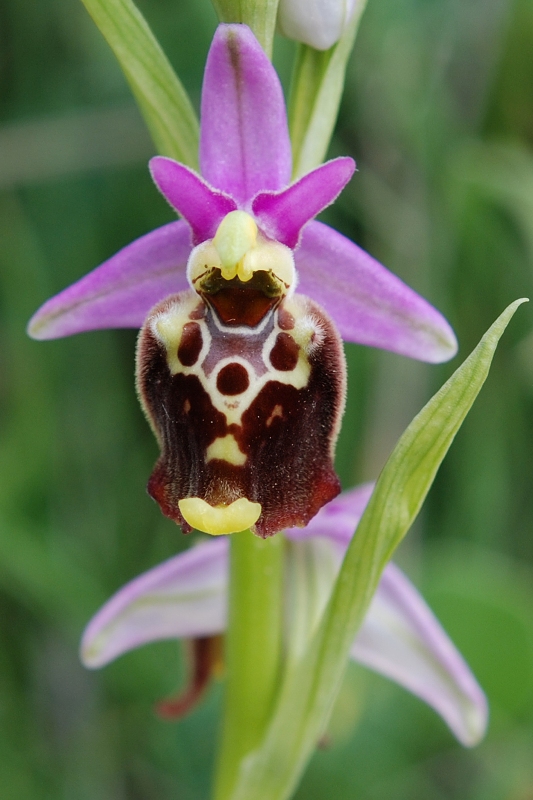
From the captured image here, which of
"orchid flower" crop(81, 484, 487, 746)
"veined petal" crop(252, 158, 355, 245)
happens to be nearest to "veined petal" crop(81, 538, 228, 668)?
"orchid flower" crop(81, 484, 487, 746)

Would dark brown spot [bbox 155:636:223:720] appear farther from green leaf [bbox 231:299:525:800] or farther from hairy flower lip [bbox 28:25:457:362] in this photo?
hairy flower lip [bbox 28:25:457:362]

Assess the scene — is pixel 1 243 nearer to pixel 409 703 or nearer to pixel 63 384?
pixel 63 384

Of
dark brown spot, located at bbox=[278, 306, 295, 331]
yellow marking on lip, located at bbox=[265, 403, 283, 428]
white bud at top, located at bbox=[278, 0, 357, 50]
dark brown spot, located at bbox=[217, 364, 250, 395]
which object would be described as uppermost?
white bud at top, located at bbox=[278, 0, 357, 50]

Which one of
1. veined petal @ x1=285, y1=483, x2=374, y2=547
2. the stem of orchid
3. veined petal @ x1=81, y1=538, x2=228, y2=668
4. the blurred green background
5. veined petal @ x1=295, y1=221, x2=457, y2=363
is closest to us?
veined petal @ x1=295, y1=221, x2=457, y2=363

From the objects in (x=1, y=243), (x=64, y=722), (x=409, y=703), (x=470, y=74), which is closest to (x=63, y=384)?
(x=1, y=243)

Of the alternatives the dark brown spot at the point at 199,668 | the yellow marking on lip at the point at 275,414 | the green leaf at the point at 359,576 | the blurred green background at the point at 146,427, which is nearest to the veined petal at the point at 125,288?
the yellow marking on lip at the point at 275,414

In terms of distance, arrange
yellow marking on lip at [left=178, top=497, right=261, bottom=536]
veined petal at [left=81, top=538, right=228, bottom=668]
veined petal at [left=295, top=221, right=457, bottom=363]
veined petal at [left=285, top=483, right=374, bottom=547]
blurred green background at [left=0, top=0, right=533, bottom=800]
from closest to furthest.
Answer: yellow marking on lip at [left=178, top=497, right=261, bottom=536] → veined petal at [left=295, top=221, right=457, bottom=363] → veined petal at [left=285, top=483, right=374, bottom=547] → veined petal at [left=81, top=538, right=228, bottom=668] → blurred green background at [left=0, top=0, right=533, bottom=800]
